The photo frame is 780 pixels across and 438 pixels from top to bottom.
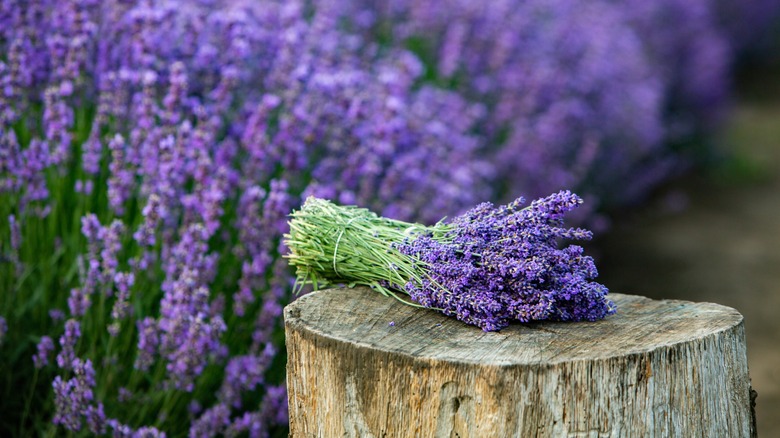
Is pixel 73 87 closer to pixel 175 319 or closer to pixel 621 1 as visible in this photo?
pixel 175 319

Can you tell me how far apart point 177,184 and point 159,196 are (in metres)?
0.17

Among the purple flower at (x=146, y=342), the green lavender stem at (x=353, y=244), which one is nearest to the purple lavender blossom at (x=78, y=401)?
the purple flower at (x=146, y=342)

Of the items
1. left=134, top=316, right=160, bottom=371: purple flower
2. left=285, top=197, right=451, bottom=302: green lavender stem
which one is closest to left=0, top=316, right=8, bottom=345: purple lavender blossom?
left=134, top=316, right=160, bottom=371: purple flower

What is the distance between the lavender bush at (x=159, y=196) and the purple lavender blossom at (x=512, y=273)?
698 millimetres

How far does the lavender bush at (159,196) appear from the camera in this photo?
2207mm

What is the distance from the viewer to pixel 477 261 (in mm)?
1775

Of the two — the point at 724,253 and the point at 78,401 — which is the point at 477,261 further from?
the point at 724,253

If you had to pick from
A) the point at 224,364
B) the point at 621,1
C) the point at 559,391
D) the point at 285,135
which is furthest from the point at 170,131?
the point at 621,1

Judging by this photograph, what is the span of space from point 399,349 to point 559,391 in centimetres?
29

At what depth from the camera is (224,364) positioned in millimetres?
2551

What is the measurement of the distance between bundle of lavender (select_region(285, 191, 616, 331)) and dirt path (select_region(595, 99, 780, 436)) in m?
2.37

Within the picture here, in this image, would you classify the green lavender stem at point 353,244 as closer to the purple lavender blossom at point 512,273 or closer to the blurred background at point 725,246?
the purple lavender blossom at point 512,273

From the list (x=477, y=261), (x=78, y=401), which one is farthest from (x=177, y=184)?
(x=477, y=261)

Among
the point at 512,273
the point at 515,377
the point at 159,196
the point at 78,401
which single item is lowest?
the point at 78,401
